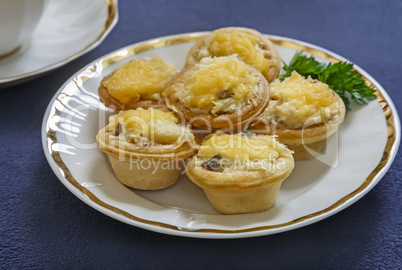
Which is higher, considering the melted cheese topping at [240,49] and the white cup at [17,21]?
the melted cheese topping at [240,49]

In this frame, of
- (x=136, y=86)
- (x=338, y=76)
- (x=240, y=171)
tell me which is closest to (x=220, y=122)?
(x=240, y=171)

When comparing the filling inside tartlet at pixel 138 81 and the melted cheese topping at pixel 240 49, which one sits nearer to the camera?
the filling inside tartlet at pixel 138 81

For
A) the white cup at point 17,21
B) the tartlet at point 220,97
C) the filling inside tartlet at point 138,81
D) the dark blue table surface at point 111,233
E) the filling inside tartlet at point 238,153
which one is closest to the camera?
the dark blue table surface at point 111,233

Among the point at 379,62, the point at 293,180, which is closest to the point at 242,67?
the point at 293,180

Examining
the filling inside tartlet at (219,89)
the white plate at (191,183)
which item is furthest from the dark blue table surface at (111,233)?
the filling inside tartlet at (219,89)

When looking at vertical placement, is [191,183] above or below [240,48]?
below

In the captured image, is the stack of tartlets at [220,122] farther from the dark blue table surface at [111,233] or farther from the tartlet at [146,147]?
the dark blue table surface at [111,233]

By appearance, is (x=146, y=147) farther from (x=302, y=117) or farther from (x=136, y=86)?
(x=302, y=117)
